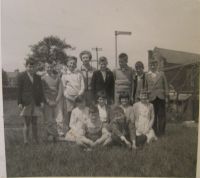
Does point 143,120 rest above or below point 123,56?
below

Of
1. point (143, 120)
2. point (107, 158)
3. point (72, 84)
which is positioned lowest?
point (107, 158)

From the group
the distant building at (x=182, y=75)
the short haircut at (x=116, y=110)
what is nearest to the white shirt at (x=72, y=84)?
the short haircut at (x=116, y=110)

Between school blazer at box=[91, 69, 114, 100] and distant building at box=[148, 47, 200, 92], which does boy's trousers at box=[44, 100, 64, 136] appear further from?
distant building at box=[148, 47, 200, 92]

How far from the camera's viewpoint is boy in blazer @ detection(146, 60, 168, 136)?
839 millimetres

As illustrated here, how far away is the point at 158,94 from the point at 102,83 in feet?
0.55

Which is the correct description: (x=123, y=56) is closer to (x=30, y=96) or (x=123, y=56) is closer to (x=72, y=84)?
(x=72, y=84)

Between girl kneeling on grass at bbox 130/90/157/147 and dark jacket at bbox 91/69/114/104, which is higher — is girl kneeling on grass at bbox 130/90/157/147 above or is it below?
below

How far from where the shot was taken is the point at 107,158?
0.87 meters

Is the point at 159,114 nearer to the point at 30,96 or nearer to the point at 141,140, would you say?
the point at 141,140

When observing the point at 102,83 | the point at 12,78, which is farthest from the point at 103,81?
the point at 12,78

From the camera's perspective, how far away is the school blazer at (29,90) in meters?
0.83

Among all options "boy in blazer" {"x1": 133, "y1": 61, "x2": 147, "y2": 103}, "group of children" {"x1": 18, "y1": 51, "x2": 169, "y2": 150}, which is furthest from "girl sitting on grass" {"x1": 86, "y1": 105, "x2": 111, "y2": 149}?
"boy in blazer" {"x1": 133, "y1": 61, "x2": 147, "y2": 103}

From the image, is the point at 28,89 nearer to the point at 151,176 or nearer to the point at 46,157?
the point at 46,157

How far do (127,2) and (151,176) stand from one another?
20.3 inches
